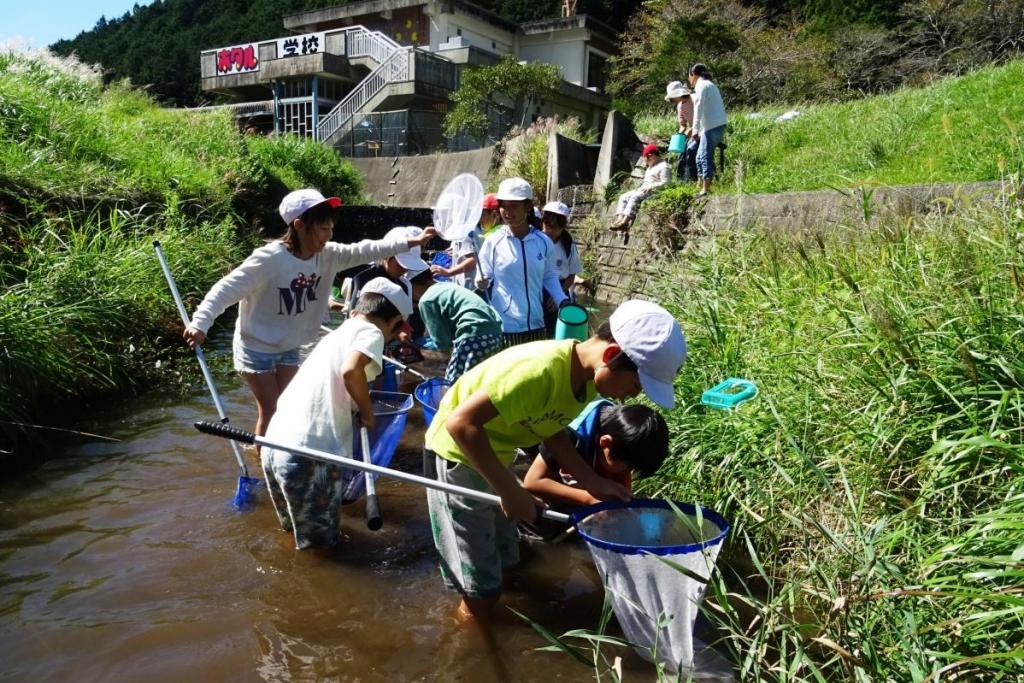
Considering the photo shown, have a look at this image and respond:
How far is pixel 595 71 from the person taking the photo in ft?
112

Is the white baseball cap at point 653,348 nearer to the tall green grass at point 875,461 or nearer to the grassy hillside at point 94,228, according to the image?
the tall green grass at point 875,461

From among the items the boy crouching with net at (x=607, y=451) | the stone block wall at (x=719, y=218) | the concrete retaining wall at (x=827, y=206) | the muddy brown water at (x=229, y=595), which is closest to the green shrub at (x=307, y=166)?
the stone block wall at (x=719, y=218)

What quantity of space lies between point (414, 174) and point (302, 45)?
1129 centimetres

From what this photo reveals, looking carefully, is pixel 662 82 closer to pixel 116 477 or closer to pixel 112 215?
pixel 112 215

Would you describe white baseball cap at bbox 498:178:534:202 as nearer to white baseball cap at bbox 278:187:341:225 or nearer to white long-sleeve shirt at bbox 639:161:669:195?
white baseball cap at bbox 278:187:341:225

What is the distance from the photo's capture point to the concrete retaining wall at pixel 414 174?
20.3 meters

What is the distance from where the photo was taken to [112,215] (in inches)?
324

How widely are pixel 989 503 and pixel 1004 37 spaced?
667 inches

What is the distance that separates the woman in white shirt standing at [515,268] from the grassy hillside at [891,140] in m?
2.65

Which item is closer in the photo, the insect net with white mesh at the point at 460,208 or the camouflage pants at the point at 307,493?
the camouflage pants at the point at 307,493

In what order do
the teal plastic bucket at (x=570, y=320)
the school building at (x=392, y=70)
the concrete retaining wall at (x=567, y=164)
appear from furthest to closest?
the school building at (x=392, y=70), the concrete retaining wall at (x=567, y=164), the teal plastic bucket at (x=570, y=320)

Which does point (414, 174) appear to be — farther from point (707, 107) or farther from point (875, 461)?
point (875, 461)

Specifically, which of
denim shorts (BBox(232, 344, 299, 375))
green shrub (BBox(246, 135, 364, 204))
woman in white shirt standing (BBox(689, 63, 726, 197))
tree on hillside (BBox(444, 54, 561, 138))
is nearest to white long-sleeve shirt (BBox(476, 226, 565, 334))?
denim shorts (BBox(232, 344, 299, 375))

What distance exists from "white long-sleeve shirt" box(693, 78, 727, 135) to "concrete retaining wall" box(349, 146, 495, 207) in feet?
30.0
